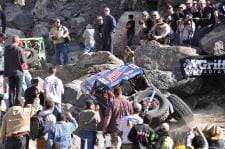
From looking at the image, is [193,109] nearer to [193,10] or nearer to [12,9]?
[193,10]

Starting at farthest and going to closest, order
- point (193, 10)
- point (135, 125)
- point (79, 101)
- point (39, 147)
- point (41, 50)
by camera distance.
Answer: point (41, 50), point (193, 10), point (79, 101), point (39, 147), point (135, 125)

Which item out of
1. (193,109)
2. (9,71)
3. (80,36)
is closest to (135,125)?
(9,71)

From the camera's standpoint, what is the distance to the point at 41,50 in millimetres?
25609

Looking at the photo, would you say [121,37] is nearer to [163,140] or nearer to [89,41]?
[89,41]

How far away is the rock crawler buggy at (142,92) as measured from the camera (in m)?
17.9

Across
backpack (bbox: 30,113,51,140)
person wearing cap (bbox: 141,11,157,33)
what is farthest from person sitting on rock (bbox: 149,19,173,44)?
backpack (bbox: 30,113,51,140)

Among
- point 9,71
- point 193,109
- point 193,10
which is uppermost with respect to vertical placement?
point 193,10

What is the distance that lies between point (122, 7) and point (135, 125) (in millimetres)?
15965

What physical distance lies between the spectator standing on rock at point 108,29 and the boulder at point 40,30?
563cm

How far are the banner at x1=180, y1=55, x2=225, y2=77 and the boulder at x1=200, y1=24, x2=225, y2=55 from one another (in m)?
1.32

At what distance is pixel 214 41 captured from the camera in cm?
2258

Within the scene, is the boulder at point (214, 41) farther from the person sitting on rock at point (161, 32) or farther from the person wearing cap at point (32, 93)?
the person wearing cap at point (32, 93)

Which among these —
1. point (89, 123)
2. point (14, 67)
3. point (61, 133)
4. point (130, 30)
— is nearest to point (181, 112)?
point (89, 123)

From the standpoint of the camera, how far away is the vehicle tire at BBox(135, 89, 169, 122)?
17750 millimetres
